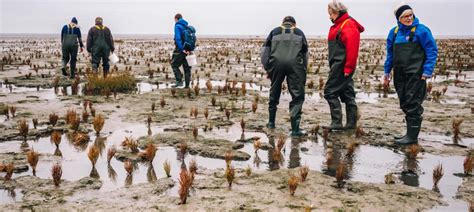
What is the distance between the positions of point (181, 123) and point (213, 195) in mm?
3443

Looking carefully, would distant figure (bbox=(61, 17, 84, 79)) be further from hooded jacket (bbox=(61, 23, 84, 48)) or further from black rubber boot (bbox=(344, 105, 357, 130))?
black rubber boot (bbox=(344, 105, 357, 130))

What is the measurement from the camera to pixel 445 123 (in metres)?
7.23

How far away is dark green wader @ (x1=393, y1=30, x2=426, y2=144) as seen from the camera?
5484mm

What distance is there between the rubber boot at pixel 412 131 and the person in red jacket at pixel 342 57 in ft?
3.41

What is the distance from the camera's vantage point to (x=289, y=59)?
5.96 metres

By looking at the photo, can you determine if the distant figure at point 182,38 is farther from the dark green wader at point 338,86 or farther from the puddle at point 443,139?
the puddle at point 443,139

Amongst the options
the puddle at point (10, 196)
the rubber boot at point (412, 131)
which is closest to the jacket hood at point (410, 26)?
the rubber boot at point (412, 131)

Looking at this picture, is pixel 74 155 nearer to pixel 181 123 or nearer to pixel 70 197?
pixel 70 197

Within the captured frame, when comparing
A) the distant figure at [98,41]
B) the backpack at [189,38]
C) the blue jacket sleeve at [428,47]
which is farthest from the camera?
the distant figure at [98,41]

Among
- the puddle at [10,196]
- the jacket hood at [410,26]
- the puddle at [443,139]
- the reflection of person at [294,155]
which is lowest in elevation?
the puddle at [10,196]

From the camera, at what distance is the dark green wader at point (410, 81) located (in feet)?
18.0

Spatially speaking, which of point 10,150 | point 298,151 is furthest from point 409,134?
point 10,150

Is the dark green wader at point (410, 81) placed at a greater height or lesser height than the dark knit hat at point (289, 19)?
lesser

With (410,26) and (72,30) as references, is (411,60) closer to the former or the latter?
(410,26)
